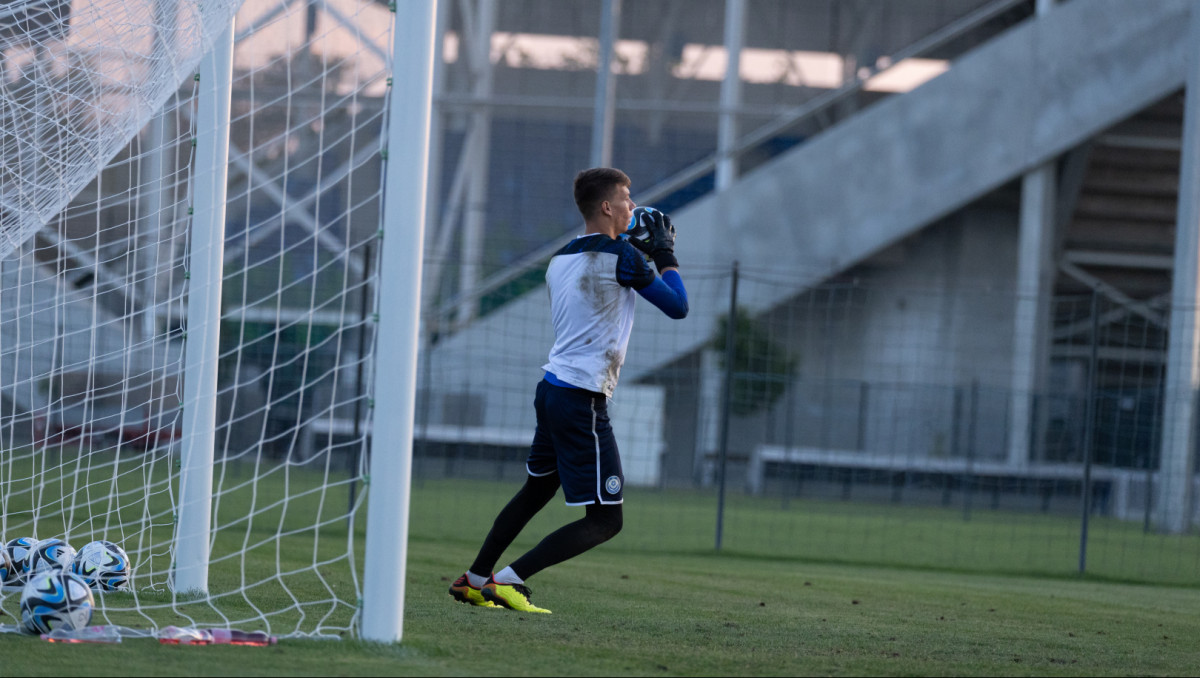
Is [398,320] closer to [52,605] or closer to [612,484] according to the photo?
[612,484]

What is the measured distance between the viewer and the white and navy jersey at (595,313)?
440 centimetres

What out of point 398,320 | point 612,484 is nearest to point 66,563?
point 398,320

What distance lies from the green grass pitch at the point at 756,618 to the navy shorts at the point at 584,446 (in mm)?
492

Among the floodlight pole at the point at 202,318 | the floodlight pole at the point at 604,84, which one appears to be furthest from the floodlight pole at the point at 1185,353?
the floodlight pole at the point at 202,318

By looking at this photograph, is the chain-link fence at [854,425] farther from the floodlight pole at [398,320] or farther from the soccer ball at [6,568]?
the floodlight pole at [398,320]

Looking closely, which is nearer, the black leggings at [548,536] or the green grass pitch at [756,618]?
the green grass pitch at [756,618]

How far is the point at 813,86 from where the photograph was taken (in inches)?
984

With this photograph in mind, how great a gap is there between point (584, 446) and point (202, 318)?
155 cm

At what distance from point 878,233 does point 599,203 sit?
1602 centimetres

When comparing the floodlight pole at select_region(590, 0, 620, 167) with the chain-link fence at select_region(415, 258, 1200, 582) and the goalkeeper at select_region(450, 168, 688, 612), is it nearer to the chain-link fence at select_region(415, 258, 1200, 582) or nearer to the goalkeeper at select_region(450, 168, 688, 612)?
the chain-link fence at select_region(415, 258, 1200, 582)

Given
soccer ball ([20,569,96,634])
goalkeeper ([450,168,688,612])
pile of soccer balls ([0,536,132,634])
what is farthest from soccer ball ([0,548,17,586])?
goalkeeper ([450,168,688,612])

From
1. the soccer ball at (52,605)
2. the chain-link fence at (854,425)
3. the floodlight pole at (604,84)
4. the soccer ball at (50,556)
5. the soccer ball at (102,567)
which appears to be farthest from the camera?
the floodlight pole at (604,84)

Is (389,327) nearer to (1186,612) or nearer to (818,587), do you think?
(818,587)

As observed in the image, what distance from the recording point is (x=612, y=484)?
4.39 m
